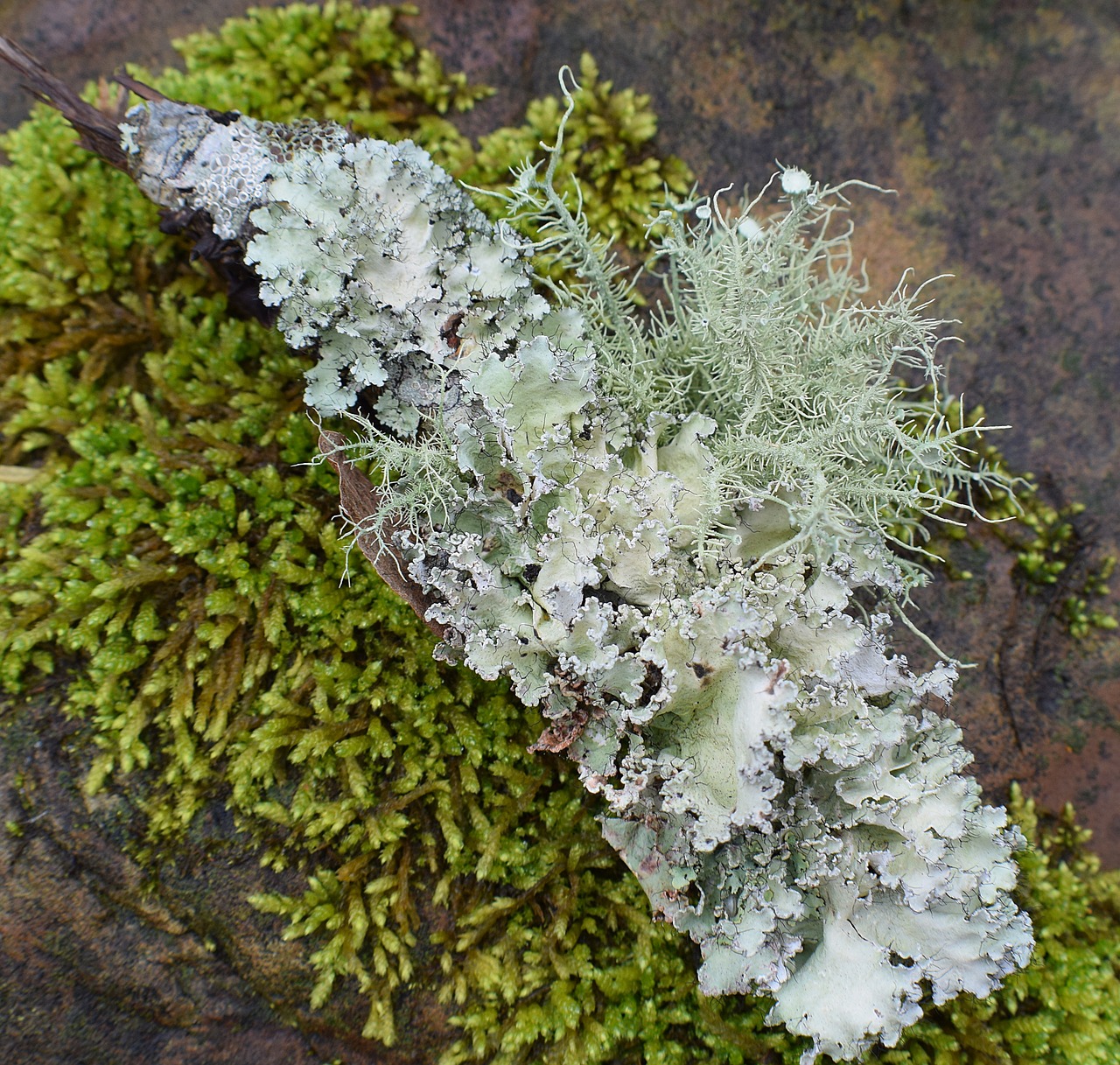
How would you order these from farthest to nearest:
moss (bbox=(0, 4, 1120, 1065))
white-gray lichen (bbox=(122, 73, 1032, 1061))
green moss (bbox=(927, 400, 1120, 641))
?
1. green moss (bbox=(927, 400, 1120, 641))
2. moss (bbox=(0, 4, 1120, 1065))
3. white-gray lichen (bbox=(122, 73, 1032, 1061))

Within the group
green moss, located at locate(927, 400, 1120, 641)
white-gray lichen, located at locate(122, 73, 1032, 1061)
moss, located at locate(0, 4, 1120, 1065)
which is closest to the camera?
white-gray lichen, located at locate(122, 73, 1032, 1061)

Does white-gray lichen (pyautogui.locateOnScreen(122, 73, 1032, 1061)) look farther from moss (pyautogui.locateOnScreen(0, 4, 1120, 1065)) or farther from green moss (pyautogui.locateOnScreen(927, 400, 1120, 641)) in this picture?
green moss (pyautogui.locateOnScreen(927, 400, 1120, 641))

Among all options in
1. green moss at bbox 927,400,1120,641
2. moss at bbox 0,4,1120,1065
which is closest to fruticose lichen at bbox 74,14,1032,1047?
moss at bbox 0,4,1120,1065

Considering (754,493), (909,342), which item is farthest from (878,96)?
(754,493)

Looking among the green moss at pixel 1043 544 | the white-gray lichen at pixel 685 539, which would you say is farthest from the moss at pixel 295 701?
the green moss at pixel 1043 544

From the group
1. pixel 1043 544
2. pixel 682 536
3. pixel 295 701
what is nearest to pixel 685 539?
pixel 682 536

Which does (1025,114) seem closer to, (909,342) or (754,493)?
(909,342)

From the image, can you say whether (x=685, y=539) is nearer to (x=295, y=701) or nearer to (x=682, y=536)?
(x=682, y=536)

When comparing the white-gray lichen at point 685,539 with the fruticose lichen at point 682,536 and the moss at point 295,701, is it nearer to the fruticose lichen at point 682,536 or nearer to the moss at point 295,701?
the fruticose lichen at point 682,536
